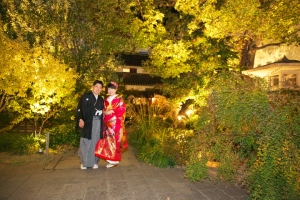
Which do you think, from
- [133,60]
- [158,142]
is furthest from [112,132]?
[133,60]

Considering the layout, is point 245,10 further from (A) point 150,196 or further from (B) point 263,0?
(A) point 150,196

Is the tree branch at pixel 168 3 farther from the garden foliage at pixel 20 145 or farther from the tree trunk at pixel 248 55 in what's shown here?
the garden foliage at pixel 20 145

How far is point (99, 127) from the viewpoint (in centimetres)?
517

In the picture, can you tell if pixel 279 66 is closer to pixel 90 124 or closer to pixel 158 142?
pixel 158 142

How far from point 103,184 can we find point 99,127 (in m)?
1.48

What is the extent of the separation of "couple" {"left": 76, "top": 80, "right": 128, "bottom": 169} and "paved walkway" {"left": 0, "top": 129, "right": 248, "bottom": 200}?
0.31 m

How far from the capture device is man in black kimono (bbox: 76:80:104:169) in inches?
196

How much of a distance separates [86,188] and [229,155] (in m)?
2.62

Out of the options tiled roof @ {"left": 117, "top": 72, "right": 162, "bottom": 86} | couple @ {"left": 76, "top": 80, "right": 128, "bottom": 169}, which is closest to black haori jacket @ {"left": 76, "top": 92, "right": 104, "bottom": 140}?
couple @ {"left": 76, "top": 80, "right": 128, "bottom": 169}

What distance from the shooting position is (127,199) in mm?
3551

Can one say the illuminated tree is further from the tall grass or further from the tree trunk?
the tree trunk

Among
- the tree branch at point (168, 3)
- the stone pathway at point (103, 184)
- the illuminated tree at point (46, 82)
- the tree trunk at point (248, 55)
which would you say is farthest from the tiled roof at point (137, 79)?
the stone pathway at point (103, 184)

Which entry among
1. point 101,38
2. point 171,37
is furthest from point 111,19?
point 171,37

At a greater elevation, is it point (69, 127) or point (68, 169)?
point (69, 127)
